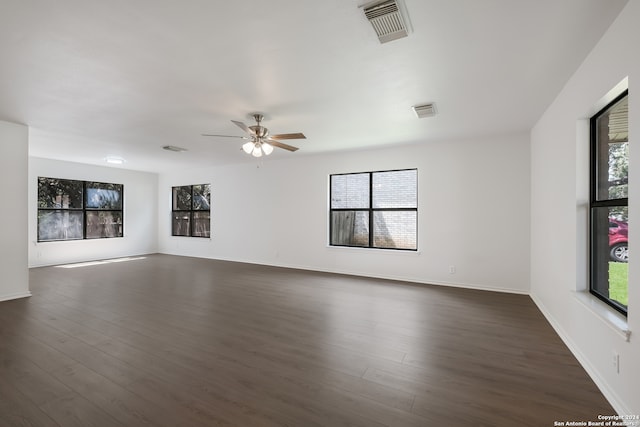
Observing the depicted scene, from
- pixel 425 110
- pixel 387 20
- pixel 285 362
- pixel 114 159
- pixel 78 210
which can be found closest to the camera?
pixel 387 20

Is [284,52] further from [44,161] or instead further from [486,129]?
[44,161]

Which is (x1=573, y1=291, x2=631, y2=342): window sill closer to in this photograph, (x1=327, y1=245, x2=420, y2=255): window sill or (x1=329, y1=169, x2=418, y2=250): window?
(x1=327, y1=245, x2=420, y2=255): window sill

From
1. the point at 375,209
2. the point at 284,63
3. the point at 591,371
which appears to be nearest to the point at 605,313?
the point at 591,371

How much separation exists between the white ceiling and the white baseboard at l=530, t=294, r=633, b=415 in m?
2.45

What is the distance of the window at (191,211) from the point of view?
8.27 m

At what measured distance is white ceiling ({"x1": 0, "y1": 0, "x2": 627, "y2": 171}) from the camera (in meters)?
1.82

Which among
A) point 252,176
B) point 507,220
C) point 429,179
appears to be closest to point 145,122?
point 252,176

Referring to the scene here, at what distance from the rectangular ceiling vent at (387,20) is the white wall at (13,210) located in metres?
5.19

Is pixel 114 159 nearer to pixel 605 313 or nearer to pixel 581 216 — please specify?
pixel 581 216

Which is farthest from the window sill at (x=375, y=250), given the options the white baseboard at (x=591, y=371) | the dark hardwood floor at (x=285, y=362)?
the white baseboard at (x=591, y=371)

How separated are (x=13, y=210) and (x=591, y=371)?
6.90m

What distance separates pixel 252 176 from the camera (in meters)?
7.25

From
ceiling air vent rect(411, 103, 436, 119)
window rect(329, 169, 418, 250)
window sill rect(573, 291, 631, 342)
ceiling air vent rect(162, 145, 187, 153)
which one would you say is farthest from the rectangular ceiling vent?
ceiling air vent rect(162, 145, 187, 153)

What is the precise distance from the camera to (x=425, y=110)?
3.47 m
